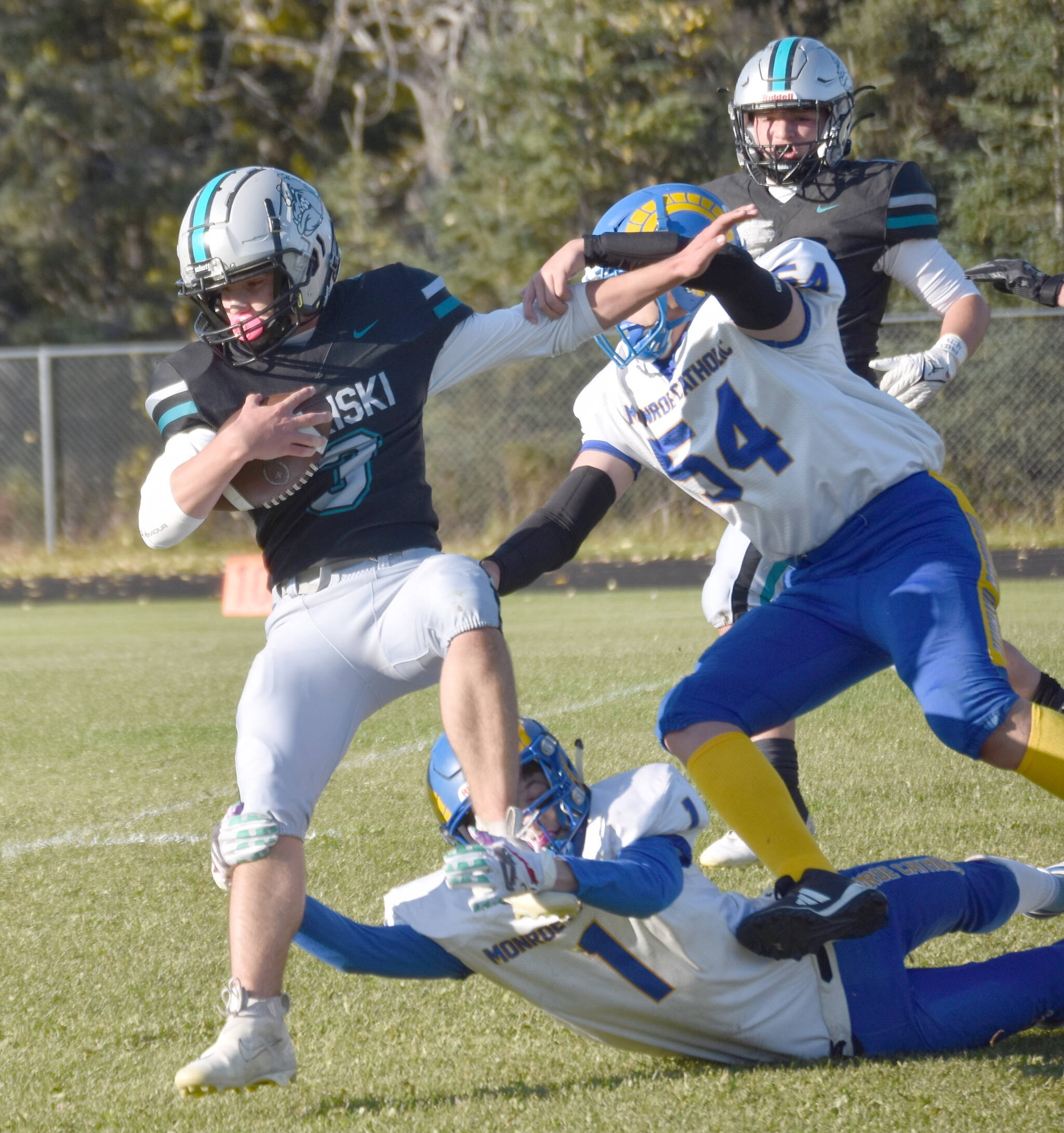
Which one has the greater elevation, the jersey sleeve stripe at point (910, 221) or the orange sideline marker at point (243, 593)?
the jersey sleeve stripe at point (910, 221)

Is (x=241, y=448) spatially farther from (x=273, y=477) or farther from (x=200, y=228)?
(x=200, y=228)

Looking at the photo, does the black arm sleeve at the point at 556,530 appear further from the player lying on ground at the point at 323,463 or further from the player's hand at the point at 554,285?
the player's hand at the point at 554,285

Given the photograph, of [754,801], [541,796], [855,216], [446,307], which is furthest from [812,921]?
[855,216]

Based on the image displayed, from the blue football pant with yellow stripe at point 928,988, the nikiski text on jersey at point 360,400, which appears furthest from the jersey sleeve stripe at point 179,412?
the blue football pant with yellow stripe at point 928,988

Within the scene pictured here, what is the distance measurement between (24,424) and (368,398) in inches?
506

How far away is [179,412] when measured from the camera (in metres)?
3.14

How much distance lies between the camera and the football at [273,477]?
3100mm

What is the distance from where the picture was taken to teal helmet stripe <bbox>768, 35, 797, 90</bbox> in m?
4.14

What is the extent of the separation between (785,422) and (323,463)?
1.06m

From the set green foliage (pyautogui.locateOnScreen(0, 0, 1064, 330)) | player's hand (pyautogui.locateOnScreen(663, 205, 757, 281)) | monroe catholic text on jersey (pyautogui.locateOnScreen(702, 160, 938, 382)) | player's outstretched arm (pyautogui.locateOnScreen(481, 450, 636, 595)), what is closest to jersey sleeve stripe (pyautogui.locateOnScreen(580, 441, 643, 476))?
player's outstretched arm (pyautogui.locateOnScreen(481, 450, 636, 595))

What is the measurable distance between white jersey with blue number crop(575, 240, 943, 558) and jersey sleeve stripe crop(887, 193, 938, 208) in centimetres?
109

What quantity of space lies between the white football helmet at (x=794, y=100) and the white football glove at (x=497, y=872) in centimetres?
264

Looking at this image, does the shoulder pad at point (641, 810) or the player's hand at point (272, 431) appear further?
the player's hand at point (272, 431)

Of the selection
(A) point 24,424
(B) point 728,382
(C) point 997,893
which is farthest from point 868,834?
(A) point 24,424
